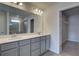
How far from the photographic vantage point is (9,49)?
1981mm

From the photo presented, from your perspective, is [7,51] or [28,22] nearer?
[7,51]

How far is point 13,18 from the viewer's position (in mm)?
2889

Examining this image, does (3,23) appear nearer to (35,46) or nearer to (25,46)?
(25,46)

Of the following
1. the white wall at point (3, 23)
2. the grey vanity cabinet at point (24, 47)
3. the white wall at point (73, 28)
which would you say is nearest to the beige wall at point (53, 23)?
the white wall at point (3, 23)

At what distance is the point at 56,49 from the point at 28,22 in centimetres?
182

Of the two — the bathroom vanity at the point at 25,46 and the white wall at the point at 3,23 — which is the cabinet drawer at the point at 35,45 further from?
the white wall at the point at 3,23

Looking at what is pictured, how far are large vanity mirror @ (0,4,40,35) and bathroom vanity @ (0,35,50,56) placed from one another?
2.30 ft

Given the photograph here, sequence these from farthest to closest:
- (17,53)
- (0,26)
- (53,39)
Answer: (53,39) < (0,26) < (17,53)

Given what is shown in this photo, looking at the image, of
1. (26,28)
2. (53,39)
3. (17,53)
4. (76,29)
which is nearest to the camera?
(17,53)

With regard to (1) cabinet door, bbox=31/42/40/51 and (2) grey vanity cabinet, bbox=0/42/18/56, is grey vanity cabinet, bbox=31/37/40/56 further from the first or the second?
(2) grey vanity cabinet, bbox=0/42/18/56

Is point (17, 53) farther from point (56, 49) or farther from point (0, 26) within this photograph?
point (56, 49)

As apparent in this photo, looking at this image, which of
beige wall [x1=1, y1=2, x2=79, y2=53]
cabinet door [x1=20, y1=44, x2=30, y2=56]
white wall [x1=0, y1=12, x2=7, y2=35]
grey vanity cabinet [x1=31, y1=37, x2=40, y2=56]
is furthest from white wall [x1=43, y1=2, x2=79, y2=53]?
white wall [x1=0, y1=12, x2=7, y2=35]

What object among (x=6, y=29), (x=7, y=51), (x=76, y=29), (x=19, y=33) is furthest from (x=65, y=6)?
(x=76, y=29)

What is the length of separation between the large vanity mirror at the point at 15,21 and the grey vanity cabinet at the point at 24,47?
722mm
